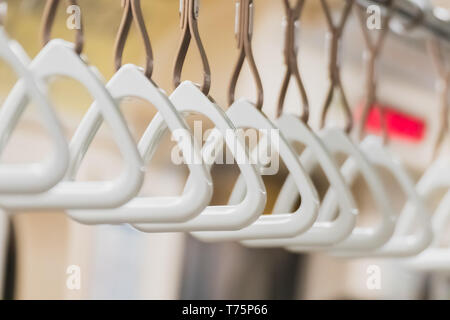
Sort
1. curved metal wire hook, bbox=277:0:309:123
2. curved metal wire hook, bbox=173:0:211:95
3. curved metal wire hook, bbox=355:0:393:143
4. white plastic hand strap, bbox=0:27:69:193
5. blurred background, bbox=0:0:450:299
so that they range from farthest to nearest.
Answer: blurred background, bbox=0:0:450:299, curved metal wire hook, bbox=355:0:393:143, curved metal wire hook, bbox=277:0:309:123, curved metal wire hook, bbox=173:0:211:95, white plastic hand strap, bbox=0:27:69:193

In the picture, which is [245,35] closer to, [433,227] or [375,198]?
[375,198]

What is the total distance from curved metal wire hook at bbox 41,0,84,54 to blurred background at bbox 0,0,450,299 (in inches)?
65.2

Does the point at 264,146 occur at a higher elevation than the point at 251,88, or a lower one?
lower

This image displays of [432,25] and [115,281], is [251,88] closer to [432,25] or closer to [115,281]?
[115,281]

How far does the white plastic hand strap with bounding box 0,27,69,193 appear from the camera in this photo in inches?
19.6

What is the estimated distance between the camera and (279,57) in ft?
8.46

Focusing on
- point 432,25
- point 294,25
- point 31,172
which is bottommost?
point 31,172

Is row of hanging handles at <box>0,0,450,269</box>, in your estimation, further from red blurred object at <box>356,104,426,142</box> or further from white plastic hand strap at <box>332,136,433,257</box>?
red blurred object at <box>356,104,426,142</box>

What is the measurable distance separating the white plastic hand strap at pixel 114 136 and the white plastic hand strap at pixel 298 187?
13cm

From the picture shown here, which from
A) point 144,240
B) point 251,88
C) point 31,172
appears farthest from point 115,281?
point 31,172

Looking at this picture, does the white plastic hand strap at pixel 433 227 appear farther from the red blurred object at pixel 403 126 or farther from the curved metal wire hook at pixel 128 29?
the red blurred object at pixel 403 126

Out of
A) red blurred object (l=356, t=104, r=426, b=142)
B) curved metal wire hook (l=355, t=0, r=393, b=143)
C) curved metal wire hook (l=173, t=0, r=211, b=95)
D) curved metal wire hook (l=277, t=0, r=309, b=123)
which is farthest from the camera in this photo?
red blurred object (l=356, t=104, r=426, b=142)

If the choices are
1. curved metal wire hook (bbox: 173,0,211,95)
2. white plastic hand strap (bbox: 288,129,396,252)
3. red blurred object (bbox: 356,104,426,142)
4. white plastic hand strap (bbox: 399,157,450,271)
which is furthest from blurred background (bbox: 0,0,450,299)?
curved metal wire hook (bbox: 173,0,211,95)
